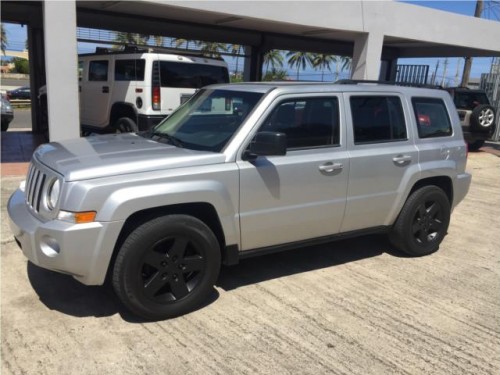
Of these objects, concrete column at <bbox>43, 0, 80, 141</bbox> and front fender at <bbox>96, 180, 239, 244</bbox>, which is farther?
concrete column at <bbox>43, 0, 80, 141</bbox>

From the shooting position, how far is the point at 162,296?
139 inches

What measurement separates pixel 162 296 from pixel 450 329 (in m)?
2.26

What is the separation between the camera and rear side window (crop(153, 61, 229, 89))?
933 centimetres

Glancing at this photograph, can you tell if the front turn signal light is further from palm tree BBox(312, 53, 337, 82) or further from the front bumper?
palm tree BBox(312, 53, 337, 82)

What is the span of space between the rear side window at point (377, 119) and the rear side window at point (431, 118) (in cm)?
27

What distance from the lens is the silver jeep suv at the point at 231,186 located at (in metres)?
3.21

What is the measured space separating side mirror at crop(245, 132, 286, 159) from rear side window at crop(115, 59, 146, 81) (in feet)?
20.9

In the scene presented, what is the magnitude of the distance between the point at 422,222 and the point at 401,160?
2.77ft

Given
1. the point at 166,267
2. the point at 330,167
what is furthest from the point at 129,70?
the point at 166,267

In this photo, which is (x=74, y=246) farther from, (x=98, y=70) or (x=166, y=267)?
(x=98, y=70)

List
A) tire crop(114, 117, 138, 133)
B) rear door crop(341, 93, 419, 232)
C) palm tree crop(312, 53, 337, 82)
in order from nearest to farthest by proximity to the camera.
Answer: rear door crop(341, 93, 419, 232), tire crop(114, 117, 138, 133), palm tree crop(312, 53, 337, 82)

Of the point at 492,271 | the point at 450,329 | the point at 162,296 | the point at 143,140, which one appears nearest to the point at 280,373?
the point at 162,296

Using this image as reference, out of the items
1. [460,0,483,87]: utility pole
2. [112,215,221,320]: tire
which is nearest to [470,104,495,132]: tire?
[460,0,483,87]: utility pole

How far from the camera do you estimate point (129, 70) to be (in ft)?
31.6
